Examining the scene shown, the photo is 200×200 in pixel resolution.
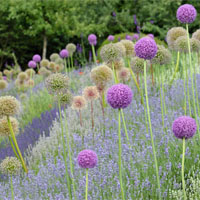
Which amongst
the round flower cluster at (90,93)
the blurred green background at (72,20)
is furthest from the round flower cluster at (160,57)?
the blurred green background at (72,20)

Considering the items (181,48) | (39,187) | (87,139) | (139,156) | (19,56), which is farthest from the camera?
(19,56)

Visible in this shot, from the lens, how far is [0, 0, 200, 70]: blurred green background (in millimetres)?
12916

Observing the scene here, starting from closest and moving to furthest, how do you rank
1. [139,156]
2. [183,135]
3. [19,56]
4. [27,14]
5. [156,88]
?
[183,135] < [139,156] < [156,88] < [27,14] < [19,56]

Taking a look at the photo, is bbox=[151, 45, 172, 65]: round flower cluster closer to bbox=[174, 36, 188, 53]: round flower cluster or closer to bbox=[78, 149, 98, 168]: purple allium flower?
bbox=[174, 36, 188, 53]: round flower cluster

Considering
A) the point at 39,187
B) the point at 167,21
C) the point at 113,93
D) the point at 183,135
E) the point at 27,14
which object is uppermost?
the point at 27,14

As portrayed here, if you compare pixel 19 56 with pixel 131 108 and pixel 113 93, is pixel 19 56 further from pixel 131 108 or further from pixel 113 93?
pixel 113 93

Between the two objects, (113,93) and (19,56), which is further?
(19,56)

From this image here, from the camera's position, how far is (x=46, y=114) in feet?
20.1

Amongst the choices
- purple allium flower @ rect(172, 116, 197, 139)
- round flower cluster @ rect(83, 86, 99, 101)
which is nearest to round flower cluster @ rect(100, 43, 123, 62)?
round flower cluster @ rect(83, 86, 99, 101)

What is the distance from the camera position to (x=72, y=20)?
13.7 meters

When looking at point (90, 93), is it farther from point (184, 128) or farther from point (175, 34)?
point (184, 128)

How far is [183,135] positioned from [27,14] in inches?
477

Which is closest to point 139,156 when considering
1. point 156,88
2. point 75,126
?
point 75,126

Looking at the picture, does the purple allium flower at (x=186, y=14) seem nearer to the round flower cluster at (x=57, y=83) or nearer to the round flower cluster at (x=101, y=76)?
the round flower cluster at (x=57, y=83)
